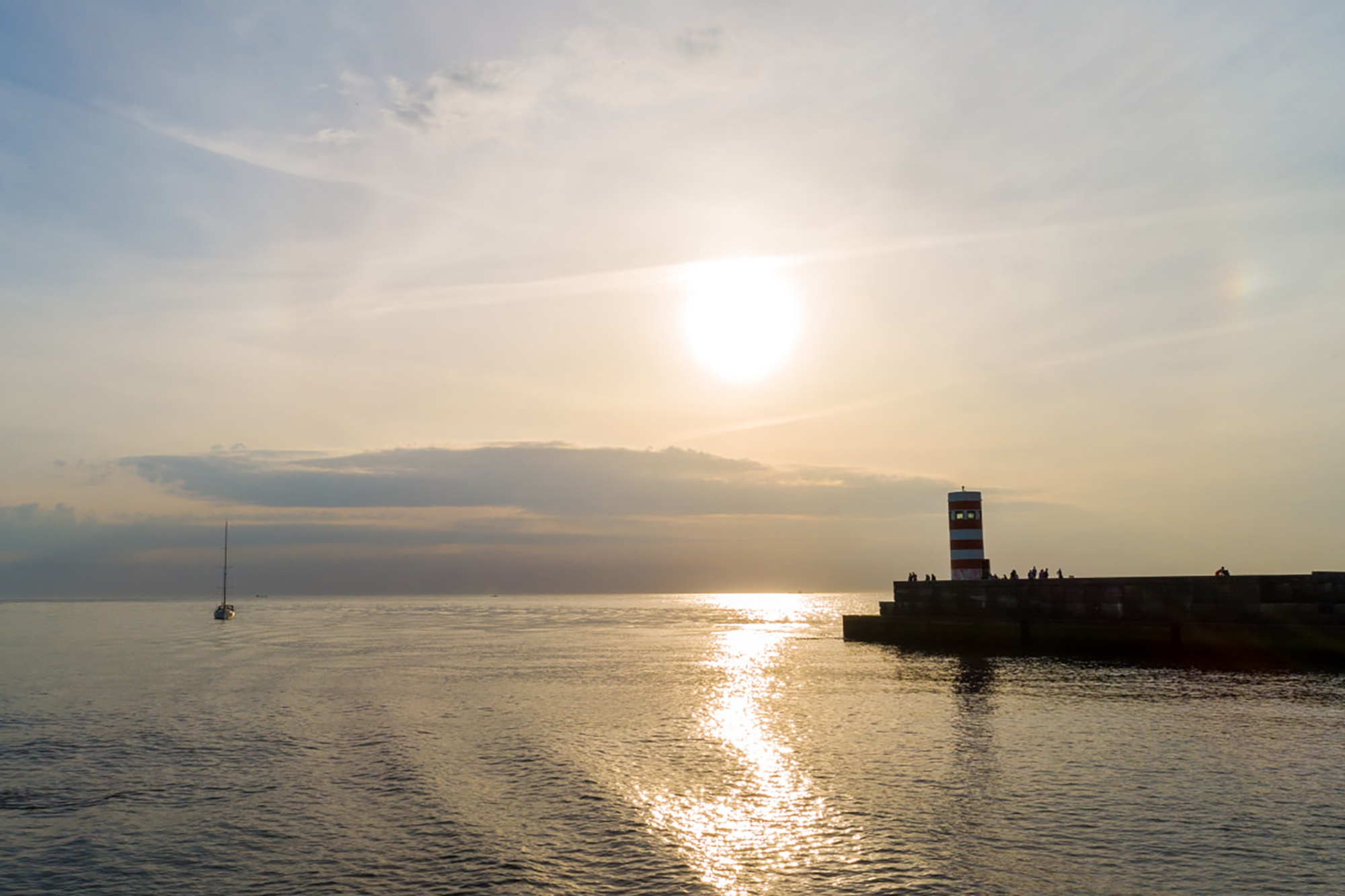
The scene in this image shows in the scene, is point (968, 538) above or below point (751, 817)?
above

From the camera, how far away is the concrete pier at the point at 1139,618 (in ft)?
133

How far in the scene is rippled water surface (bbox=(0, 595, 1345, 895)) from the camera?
47.6 ft

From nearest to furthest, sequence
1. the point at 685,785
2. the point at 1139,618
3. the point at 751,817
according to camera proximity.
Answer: the point at 751,817 < the point at 685,785 < the point at 1139,618

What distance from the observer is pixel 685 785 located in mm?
20594

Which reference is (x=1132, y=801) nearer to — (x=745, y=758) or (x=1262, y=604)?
(x=745, y=758)

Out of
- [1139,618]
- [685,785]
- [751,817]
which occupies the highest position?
[1139,618]

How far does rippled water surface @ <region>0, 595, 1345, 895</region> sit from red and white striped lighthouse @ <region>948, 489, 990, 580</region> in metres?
15.6

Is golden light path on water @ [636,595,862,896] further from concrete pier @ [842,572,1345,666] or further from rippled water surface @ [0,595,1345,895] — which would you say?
concrete pier @ [842,572,1345,666]

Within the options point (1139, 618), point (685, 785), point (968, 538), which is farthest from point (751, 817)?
point (968, 538)

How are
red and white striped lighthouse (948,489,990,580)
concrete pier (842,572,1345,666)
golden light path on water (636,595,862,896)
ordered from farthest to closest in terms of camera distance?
red and white striped lighthouse (948,489,990,580)
concrete pier (842,572,1345,666)
golden light path on water (636,595,862,896)

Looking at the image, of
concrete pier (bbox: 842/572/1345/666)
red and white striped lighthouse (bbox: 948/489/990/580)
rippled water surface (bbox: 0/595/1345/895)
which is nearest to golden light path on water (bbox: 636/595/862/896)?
rippled water surface (bbox: 0/595/1345/895)

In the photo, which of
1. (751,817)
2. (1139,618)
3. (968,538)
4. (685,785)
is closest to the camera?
(751,817)

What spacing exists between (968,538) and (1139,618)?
12803 millimetres

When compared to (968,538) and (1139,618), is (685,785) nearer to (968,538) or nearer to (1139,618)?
(1139,618)
